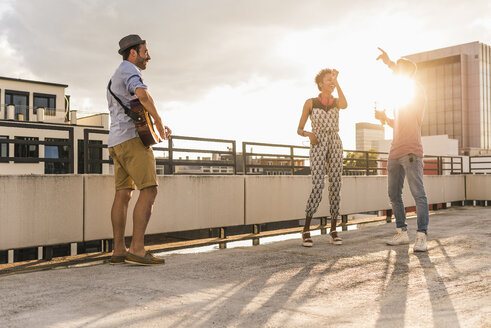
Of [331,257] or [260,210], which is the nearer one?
[331,257]

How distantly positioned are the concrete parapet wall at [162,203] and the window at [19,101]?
35.2m

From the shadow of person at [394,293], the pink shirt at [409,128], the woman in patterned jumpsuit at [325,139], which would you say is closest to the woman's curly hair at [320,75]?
the woman in patterned jumpsuit at [325,139]

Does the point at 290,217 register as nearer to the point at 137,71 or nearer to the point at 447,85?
the point at 137,71

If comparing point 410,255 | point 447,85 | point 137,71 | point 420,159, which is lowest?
point 410,255

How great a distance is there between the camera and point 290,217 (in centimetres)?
680

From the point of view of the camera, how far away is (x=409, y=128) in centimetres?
491

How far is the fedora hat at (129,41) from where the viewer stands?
159 inches

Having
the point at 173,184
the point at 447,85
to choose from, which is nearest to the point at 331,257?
the point at 173,184

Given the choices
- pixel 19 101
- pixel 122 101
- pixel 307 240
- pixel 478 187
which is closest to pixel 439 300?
pixel 307 240

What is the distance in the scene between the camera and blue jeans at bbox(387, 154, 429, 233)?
189 inches

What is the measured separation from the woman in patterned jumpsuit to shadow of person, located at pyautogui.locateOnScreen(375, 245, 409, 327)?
1.07 metres

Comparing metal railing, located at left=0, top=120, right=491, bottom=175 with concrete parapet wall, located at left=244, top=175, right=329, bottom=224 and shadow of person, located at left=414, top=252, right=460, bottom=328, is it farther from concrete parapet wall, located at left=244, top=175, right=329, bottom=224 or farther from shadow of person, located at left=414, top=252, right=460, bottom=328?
shadow of person, located at left=414, top=252, right=460, bottom=328

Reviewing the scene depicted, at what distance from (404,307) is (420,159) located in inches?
109

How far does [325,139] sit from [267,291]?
265 centimetres
